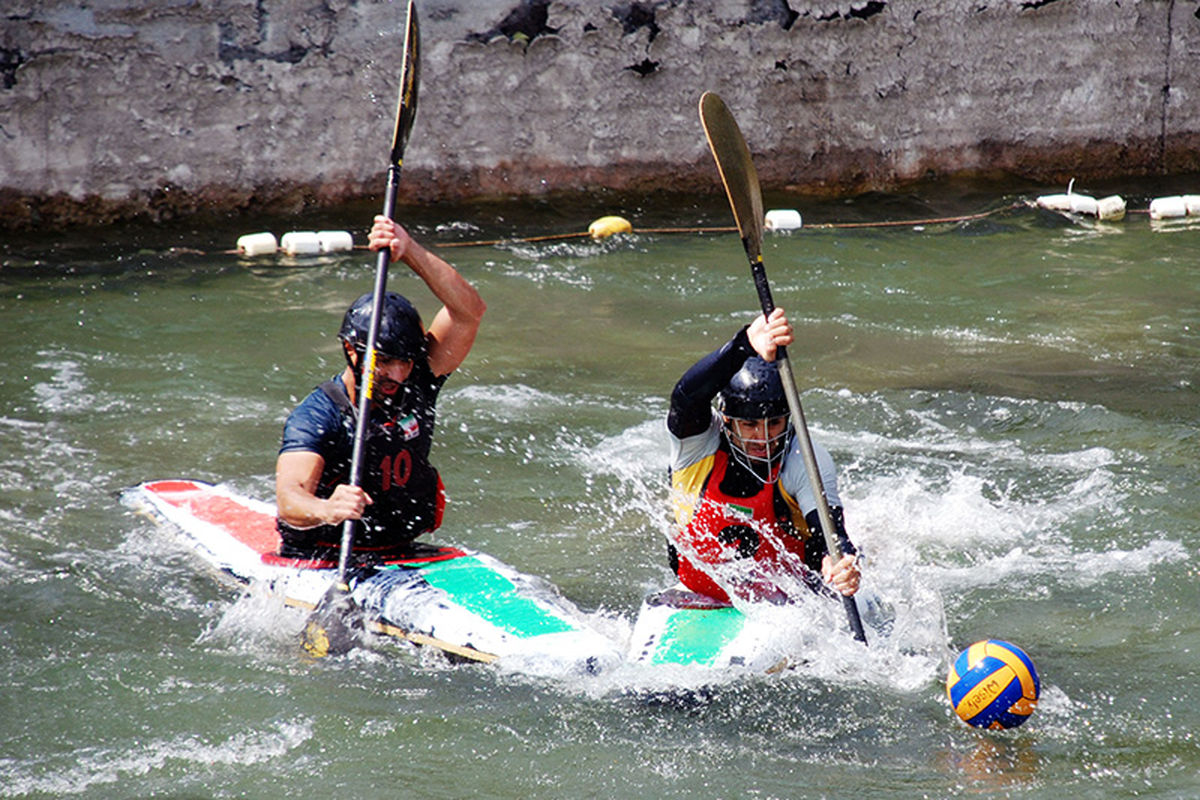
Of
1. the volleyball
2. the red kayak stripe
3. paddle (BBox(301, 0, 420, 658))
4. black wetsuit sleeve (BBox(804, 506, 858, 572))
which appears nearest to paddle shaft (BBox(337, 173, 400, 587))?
paddle (BBox(301, 0, 420, 658))

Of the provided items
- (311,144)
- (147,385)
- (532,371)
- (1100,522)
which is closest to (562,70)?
(311,144)

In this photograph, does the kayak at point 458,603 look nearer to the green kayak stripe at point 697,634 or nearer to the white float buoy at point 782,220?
the green kayak stripe at point 697,634

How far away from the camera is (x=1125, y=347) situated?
8.42m

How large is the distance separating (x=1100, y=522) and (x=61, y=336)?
250 inches

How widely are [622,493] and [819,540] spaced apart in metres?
2.11

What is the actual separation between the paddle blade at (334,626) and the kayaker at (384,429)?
0.86 ft

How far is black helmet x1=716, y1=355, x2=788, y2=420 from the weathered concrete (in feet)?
24.6

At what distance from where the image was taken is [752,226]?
4.81m

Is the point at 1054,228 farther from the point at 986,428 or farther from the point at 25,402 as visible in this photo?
the point at 25,402

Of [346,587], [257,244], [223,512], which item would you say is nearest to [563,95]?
[257,244]

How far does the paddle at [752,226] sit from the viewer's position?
14.0ft

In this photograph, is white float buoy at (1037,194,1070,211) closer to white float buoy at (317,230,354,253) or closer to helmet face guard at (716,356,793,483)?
white float buoy at (317,230,354,253)

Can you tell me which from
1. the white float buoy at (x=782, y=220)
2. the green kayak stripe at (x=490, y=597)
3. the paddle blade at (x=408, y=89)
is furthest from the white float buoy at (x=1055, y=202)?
the green kayak stripe at (x=490, y=597)

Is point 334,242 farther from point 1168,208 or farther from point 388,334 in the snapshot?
point 1168,208
